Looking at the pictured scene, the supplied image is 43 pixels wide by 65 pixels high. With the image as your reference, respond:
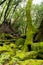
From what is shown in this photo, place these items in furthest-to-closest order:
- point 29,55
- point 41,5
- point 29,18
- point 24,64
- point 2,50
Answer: point 41,5, point 2,50, point 29,18, point 29,55, point 24,64

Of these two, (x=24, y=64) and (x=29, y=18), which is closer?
(x=24, y=64)

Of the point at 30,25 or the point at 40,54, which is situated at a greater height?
the point at 30,25

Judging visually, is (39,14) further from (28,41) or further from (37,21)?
(28,41)

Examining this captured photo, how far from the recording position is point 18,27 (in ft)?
123

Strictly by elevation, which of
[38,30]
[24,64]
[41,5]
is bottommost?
[24,64]

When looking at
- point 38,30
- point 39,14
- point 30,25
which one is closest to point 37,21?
point 39,14

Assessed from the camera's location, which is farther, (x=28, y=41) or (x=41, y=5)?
(x=41, y=5)

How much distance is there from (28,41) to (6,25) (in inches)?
639

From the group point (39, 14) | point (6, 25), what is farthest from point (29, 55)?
point (39, 14)

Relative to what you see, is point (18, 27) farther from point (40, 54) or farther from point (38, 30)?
point (40, 54)

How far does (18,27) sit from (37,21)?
425 centimetres

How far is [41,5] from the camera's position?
110 ft

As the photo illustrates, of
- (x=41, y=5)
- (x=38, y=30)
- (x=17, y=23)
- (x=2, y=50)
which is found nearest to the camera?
(x=2, y=50)

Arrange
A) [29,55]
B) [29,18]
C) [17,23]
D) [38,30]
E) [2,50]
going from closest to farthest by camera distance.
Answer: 1. [29,55]
2. [29,18]
3. [2,50]
4. [38,30]
5. [17,23]
